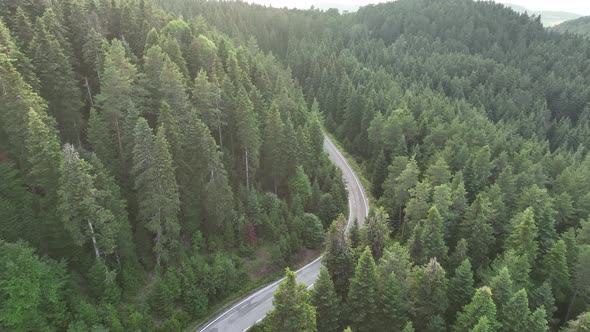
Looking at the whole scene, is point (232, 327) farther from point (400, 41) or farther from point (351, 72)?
point (400, 41)

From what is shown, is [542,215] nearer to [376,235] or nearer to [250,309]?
[376,235]

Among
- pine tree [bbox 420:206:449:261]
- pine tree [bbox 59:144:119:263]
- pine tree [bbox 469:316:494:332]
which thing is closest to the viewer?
pine tree [bbox 469:316:494:332]

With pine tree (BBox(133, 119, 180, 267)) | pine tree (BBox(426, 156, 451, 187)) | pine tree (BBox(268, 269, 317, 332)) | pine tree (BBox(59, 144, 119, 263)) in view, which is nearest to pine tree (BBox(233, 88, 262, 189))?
pine tree (BBox(133, 119, 180, 267))

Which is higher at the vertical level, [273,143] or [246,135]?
[246,135]

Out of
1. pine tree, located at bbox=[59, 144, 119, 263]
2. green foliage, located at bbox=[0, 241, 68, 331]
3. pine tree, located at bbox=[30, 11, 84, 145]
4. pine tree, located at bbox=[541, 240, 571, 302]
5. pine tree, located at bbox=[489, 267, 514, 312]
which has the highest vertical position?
pine tree, located at bbox=[30, 11, 84, 145]


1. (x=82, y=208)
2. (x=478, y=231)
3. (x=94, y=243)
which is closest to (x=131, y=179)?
(x=94, y=243)

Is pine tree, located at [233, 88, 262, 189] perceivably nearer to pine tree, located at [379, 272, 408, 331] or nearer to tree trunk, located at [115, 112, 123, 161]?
tree trunk, located at [115, 112, 123, 161]

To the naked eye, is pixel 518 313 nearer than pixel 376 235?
Yes
